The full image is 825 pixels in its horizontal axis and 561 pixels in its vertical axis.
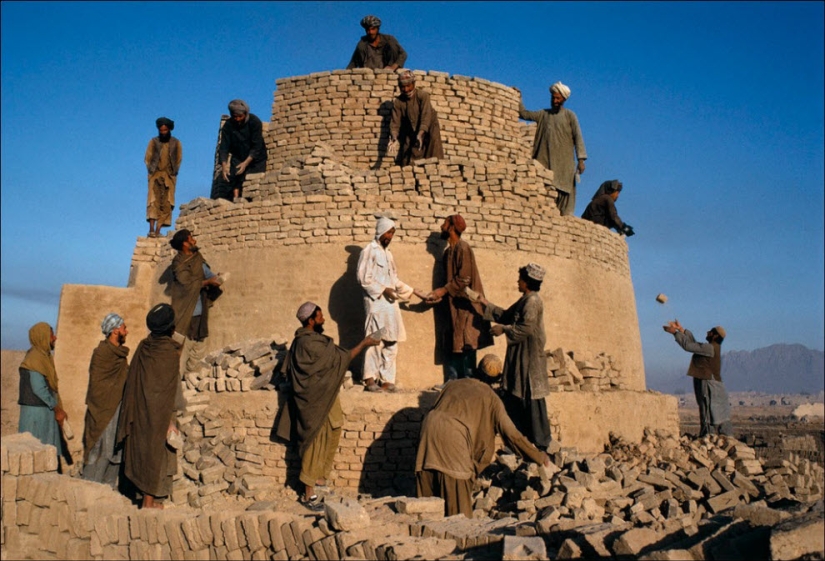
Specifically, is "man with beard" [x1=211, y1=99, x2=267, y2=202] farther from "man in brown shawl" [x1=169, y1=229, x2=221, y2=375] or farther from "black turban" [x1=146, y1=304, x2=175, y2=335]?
"black turban" [x1=146, y1=304, x2=175, y2=335]

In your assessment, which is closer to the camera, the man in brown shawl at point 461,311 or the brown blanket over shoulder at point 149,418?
the brown blanket over shoulder at point 149,418

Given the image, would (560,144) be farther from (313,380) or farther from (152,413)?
(152,413)

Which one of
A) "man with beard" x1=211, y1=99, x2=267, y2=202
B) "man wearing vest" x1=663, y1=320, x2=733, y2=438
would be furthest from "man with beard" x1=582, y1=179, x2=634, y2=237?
"man with beard" x1=211, y1=99, x2=267, y2=202

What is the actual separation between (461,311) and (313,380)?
2154mm

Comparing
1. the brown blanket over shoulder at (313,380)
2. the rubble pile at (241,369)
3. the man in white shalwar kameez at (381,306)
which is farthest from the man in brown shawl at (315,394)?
the man in white shalwar kameez at (381,306)

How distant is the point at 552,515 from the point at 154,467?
3076 millimetres

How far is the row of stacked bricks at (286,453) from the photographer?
24.5ft

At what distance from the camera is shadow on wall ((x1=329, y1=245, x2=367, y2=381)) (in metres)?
8.95

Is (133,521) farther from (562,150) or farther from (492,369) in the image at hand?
(562,150)

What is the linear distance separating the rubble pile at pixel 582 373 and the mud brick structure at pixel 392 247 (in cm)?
3

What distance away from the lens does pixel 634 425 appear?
9.73 meters

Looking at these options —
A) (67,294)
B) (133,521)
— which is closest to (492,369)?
(133,521)

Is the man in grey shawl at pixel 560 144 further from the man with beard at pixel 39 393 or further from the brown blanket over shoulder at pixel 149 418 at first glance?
the man with beard at pixel 39 393

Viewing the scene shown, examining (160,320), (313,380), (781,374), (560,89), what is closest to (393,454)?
(313,380)
